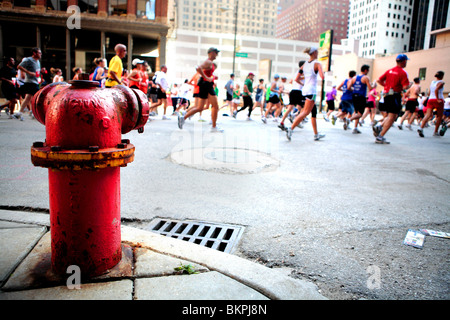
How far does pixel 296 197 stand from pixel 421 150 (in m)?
5.77

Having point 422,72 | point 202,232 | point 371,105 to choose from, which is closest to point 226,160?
point 202,232

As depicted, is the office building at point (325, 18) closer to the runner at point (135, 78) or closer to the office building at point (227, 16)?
the office building at point (227, 16)

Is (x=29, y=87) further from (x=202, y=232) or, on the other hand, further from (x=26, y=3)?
(x=26, y=3)

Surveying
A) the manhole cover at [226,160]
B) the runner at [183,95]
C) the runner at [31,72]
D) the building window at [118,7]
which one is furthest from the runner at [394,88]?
the building window at [118,7]

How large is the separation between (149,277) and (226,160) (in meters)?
3.79

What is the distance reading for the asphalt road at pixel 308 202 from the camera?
2229mm

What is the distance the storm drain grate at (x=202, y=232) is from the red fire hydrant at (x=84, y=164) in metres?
0.83

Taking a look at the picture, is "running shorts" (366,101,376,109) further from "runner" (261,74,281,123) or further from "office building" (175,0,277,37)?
"office building" (175,0,277,37)

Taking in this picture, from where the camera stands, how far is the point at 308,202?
3.70 meters

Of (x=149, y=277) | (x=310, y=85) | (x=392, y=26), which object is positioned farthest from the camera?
(x=392, y=26)

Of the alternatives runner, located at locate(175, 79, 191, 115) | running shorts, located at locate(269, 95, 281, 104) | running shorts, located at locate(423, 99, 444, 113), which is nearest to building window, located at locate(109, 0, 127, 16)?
runner, located at locate(175, 79, 191, 115)
